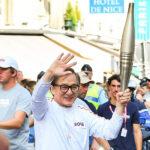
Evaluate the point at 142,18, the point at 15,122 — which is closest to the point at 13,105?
the point at 15,122

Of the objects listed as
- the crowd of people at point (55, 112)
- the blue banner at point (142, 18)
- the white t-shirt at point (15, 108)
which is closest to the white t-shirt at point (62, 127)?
the crowd of people at point (55, 112)

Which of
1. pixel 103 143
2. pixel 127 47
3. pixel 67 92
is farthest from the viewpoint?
pixel 103 143

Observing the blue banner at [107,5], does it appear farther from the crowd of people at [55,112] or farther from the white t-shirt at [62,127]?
the white t-shirt at [62,127]

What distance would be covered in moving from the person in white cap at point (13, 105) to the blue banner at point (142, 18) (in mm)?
22631

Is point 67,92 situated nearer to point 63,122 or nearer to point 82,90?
point 63,122

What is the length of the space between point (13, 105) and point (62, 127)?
1.33 m

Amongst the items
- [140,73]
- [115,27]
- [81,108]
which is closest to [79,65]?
[140,73]

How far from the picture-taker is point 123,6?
24703 mm

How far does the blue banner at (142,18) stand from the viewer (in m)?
28.0

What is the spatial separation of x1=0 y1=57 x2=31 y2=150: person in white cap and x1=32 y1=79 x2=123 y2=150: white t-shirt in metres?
1.04

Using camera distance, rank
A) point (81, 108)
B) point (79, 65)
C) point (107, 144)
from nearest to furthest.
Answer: point (81, 108) → point (107, 144) → point (79, 65)

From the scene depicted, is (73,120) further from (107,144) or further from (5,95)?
(107,144)

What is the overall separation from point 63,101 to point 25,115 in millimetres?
1349

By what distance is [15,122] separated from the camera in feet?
17.7
